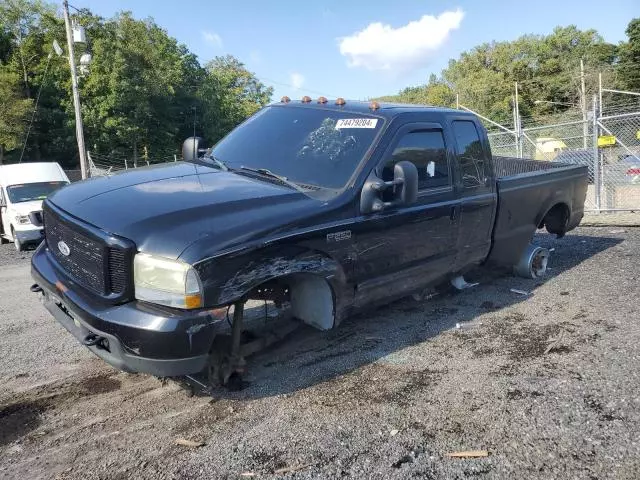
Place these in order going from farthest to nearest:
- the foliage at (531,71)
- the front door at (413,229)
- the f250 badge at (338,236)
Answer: the foliage at (531,71), the front door at (413,229), the f250 badge at (338,236)

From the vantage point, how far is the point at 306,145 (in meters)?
4.28

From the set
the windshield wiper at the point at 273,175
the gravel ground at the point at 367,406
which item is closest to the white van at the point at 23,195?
the gravel ground at the point at 367,406

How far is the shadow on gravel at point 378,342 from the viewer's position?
386cm

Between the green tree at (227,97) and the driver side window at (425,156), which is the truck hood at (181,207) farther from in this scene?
the green tree at (227,97)

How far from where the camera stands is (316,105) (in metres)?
4.77

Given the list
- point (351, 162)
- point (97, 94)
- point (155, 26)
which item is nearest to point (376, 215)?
point (351, 162)

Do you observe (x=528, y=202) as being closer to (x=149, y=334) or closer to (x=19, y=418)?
(x=149, y=334)

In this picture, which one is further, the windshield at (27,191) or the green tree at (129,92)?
the green tree at (129,92)

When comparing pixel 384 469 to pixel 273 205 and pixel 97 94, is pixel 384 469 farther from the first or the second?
pixel 97 94

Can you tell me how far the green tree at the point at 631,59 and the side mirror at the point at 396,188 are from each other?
208 ft

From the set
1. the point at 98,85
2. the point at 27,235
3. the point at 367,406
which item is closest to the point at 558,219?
the point at 367,406

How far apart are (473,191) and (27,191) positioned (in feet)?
37.5

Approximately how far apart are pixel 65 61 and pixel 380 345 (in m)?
38.2

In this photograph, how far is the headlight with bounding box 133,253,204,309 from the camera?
9.54 feet
